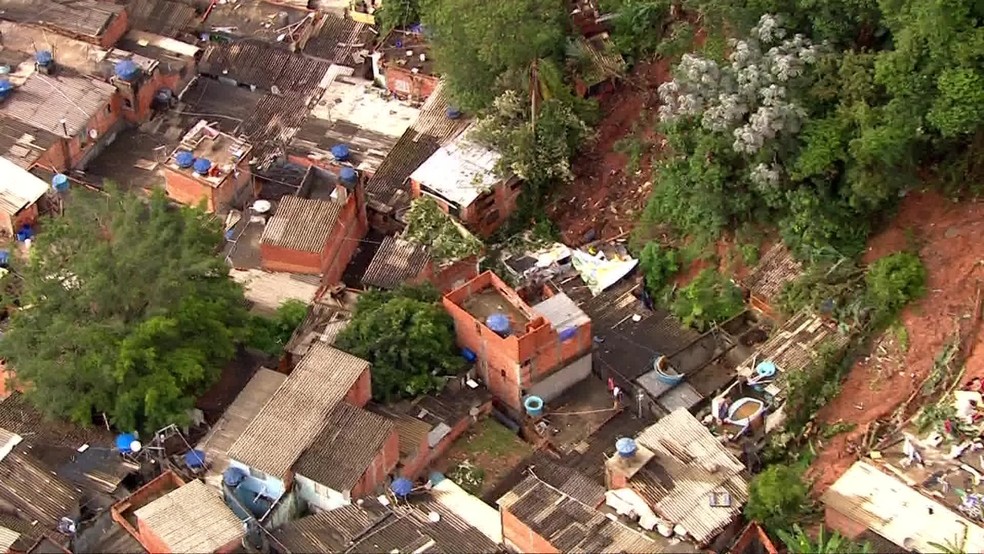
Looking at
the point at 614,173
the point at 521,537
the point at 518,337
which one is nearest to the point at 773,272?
the point at 614,173

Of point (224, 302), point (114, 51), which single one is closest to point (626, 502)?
point (224, 302)

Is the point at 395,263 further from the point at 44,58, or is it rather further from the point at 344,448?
the point at 44,58

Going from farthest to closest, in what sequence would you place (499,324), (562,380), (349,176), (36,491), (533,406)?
(349,176) → (562,380) → (533,406) → (499,324) → (36,491)

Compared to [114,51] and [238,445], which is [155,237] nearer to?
[238,445]

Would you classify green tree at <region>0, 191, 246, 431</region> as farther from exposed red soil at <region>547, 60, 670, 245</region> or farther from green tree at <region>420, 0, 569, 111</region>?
exposed red soil at <region>547, 60, 670, 245</region>

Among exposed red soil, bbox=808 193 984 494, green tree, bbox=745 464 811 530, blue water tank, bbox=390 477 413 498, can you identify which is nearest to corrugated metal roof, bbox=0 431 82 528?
blue water tank, bbox=390 477 413 498

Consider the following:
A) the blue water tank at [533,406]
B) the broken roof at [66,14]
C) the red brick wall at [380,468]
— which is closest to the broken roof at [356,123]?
the broken roof at [66,14]
